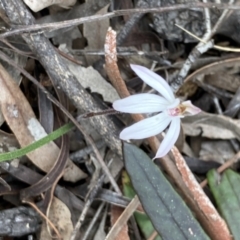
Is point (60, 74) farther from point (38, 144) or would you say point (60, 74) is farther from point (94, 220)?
point (94, 220)

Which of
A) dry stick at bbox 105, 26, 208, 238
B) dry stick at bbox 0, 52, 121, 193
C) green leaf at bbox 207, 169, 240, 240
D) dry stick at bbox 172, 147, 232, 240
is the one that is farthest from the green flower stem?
green leaf at bbox 207, 169, 240, 240

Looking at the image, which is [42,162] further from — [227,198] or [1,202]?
[227,198]

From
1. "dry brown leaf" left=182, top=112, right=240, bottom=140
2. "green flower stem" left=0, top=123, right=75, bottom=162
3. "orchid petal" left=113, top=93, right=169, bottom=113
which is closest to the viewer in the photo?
"orchid petal" left=113, top=93, right=169, bottom=113

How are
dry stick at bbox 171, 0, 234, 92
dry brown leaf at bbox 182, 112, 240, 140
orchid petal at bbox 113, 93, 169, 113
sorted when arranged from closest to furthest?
orchid petal at bbox 113, 93, 169, 113 → dry stick at bbox 171, 0, 234, 92 → dry brown leaf at bbox 182, 112, 240, 140

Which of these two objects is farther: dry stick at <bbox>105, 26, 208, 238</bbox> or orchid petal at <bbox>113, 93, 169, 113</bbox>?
dry stick at <bbox>105, 26, 208, 238</bbox>

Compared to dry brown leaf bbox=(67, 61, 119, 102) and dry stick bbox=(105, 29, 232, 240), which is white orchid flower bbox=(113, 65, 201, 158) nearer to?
dry stick bbox=(105, 29, 232, 240)

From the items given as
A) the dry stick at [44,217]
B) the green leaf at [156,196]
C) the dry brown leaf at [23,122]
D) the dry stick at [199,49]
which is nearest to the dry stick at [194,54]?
the dry stick at [199,49]
